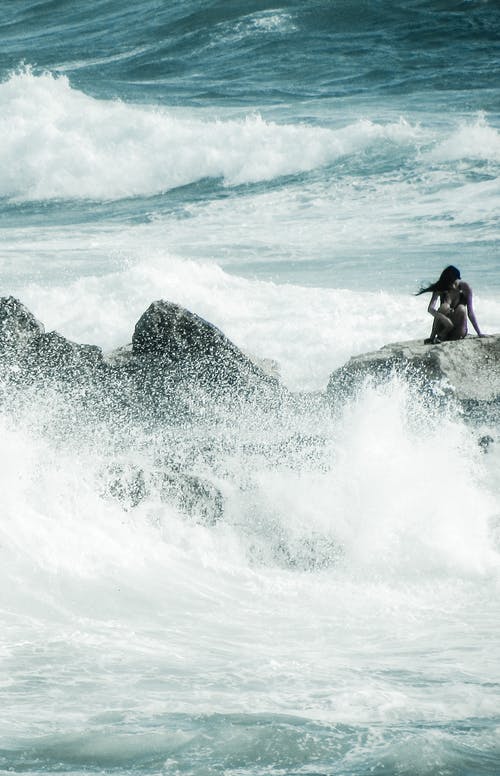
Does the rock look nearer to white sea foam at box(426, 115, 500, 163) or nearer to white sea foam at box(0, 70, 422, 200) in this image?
white sea foam at box(426, 115, 500, 163)

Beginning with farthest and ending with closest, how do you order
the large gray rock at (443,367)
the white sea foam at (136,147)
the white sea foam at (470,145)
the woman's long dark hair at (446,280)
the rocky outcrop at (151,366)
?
the white sea foam at (136,147) → the white sea foam at (470,145) → the woman's long dark hair at (446,280) → the rocky outcrop at (151,366) → the large gray rock at (443,367)

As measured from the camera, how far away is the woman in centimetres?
1014

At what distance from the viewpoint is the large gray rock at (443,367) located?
9.23 m

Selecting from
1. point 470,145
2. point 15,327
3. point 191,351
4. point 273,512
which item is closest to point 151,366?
point 191,351

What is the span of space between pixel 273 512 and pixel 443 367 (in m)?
2.42

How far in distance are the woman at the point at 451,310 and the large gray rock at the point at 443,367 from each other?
0.49m

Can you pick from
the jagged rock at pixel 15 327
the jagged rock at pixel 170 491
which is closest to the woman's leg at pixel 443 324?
the jagged rock at pixel 170 491

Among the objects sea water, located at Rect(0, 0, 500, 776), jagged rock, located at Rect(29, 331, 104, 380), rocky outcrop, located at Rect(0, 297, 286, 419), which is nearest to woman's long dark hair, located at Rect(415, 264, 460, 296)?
sea water, located at Rect(0, 0, 500, 776)

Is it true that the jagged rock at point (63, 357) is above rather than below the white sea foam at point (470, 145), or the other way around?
below

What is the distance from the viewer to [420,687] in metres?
5.04

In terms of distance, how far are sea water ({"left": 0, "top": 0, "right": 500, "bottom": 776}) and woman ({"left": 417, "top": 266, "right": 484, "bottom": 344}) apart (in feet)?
4.37

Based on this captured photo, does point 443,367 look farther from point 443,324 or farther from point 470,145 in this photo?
point 470,145

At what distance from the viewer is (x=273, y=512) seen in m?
7.69

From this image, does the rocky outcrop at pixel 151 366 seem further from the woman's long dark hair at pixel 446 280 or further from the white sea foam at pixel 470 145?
the white sea foam at pixel 470 145
